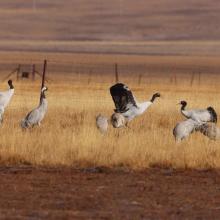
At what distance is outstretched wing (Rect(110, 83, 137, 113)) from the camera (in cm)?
1823

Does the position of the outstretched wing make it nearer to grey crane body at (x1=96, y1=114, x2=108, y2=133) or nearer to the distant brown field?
grey crane body at (x1=96, y1=114, x2=108, y2=133)

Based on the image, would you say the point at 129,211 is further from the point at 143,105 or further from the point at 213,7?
the point at 213,7

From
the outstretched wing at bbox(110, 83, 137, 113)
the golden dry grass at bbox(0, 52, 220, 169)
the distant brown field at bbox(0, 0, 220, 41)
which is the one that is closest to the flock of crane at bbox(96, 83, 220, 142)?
the outstretched wing at bbox(110, 83, 137, 113)

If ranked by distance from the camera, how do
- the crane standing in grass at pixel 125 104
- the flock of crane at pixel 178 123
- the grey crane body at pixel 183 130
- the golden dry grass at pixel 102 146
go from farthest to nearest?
1. the crane standing in grass at pixel 125 104
2. the flock of crane at pixel 178 123
3. the grey crane body at pixel 183 130
4. the golden dry grass at pixel 102 146

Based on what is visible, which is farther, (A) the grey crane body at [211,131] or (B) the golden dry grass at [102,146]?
(A) the grey crane body at [211,131]

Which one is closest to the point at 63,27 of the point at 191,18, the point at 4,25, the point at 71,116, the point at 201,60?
the point at 4,25

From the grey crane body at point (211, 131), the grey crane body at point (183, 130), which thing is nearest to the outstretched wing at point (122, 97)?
the grey crane body at point (183, 130)

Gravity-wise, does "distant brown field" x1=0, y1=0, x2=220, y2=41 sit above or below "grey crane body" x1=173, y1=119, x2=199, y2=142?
above

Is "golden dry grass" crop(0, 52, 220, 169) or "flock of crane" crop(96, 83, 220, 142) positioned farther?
"flock of crane" crop(96, 83, 220, 142)

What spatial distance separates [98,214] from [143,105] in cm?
897

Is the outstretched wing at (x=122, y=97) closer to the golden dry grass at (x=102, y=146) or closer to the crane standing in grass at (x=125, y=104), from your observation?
the crane standing in grass at (x=125, y=104)

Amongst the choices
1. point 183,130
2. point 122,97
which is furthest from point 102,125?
point 183,130

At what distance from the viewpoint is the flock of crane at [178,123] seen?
15812mm

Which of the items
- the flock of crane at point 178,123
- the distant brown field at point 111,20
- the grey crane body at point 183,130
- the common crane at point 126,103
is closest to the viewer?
the grey crane body at point 183,130
